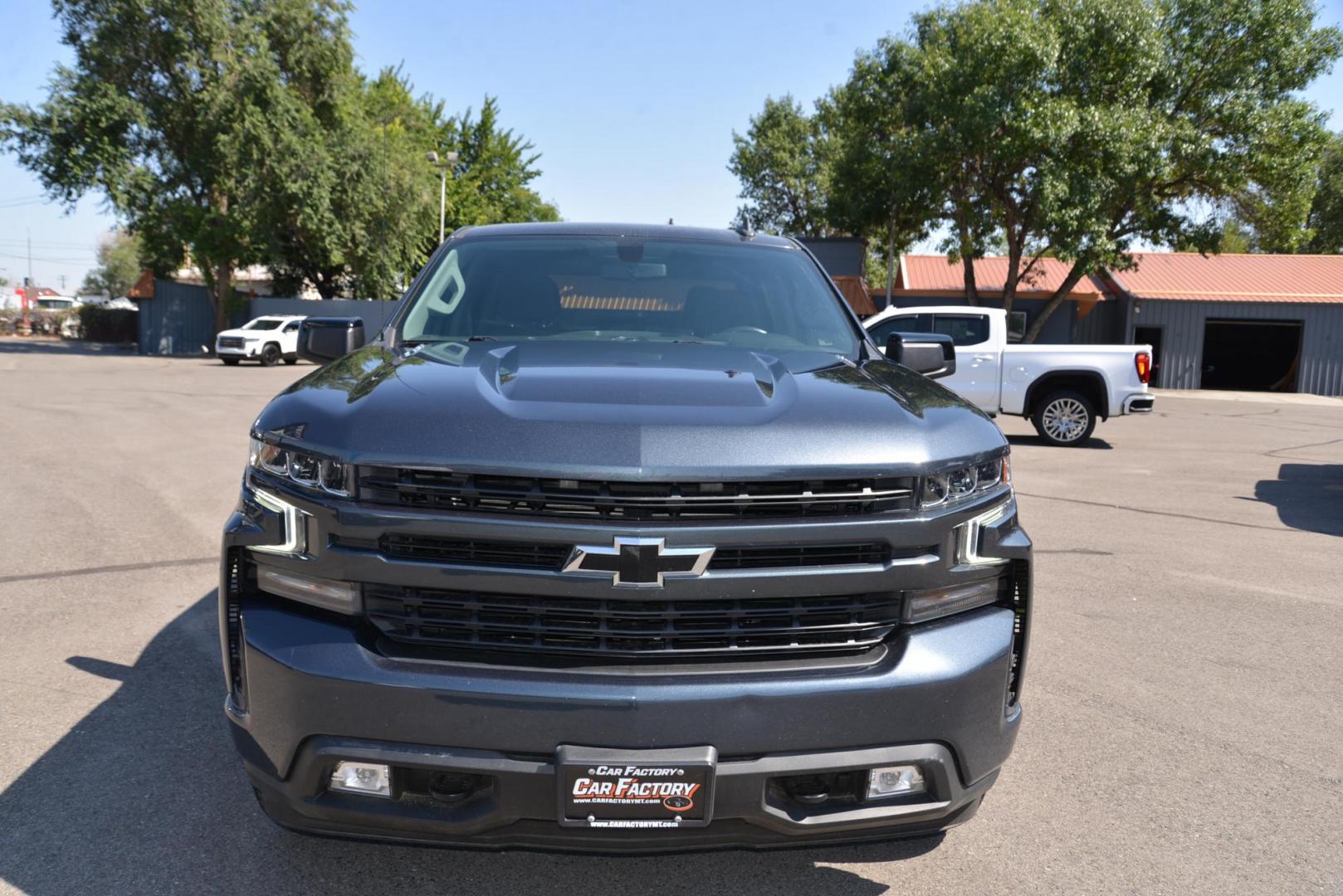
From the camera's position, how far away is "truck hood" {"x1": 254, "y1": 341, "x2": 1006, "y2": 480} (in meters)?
2.28

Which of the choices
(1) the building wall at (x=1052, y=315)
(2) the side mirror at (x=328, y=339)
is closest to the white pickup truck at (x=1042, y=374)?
(2) the side mirror at (x=328, y=339)

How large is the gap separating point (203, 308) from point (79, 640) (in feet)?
137

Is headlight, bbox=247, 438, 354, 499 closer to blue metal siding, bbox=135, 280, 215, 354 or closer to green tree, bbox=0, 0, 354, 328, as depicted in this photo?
green tree, bbox=0, 0, 354, 328

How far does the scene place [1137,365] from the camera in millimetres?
14508

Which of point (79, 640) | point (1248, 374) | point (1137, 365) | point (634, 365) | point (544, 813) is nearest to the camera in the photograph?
point (544, 813)

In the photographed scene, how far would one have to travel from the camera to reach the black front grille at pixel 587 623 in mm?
2295

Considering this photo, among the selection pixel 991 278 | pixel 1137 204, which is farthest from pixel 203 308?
pixel 1137 204

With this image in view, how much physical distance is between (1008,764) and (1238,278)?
39280mm

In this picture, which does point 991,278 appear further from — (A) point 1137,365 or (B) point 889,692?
(B) point 889,692

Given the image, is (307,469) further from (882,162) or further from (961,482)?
(882,162)

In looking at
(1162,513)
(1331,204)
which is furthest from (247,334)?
(1331,204)

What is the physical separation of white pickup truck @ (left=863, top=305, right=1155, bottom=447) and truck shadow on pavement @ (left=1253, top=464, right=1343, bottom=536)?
2.33 meters

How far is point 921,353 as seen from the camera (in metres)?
3.83

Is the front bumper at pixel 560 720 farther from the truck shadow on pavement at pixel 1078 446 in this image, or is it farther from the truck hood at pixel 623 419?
the truck shadow on pavement at pixel 1078 446
